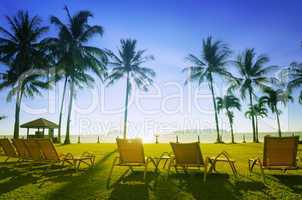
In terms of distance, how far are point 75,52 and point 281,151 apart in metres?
22.2

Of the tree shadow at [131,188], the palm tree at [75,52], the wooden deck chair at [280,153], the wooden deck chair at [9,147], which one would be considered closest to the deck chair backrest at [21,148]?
the wooden deck chair at [9,147]

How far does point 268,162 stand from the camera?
6.04 m

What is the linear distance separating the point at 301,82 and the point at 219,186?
71.4ft

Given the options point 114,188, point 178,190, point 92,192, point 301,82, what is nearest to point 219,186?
point 178,190

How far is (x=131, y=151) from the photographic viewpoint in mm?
6562

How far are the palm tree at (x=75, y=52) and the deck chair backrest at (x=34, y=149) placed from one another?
56.5 ft

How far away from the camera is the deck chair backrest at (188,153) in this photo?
609 cm

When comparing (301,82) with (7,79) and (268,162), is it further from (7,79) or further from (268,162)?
(7,79)

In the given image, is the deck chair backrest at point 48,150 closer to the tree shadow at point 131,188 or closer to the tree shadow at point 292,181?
the tree shadow at point 131,188

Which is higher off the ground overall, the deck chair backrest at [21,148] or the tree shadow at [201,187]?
the deck chair backrest at [21,148]

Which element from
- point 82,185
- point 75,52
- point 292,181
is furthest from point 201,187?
point 75,52

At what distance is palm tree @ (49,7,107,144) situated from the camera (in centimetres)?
2539

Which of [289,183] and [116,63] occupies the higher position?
[116,63]

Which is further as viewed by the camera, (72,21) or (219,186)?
(72,21)
